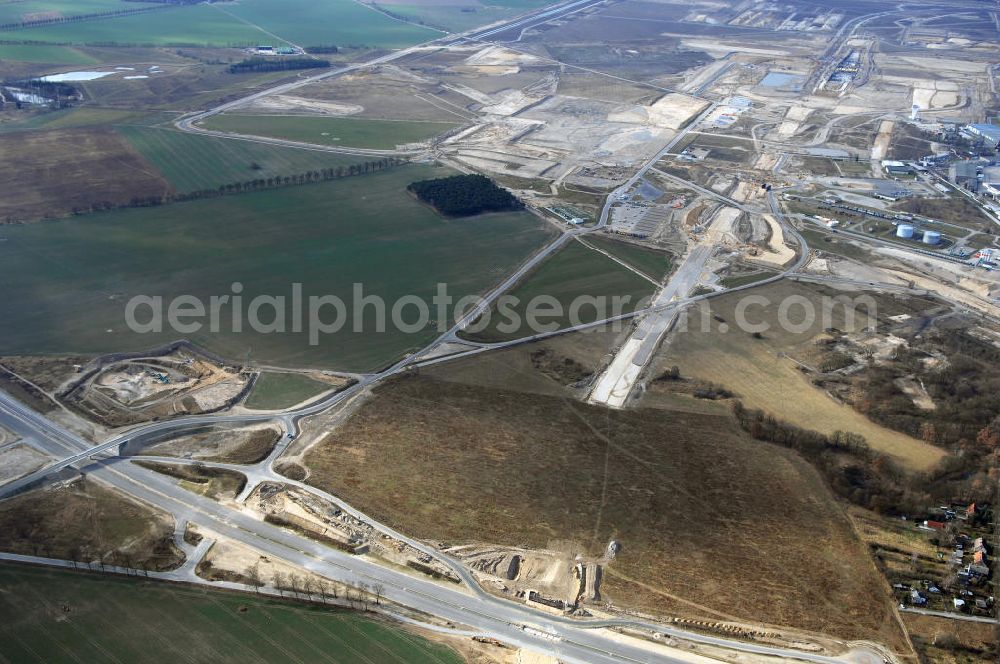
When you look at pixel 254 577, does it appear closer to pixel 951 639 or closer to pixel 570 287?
pixel 951 639

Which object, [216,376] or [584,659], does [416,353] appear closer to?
[216,376]

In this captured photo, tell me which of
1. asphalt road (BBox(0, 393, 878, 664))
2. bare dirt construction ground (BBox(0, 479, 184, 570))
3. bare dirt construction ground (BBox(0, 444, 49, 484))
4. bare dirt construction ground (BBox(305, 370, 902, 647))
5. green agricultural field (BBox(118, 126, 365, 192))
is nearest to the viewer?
asphalt road (BBox(0, 393, 878, 664))

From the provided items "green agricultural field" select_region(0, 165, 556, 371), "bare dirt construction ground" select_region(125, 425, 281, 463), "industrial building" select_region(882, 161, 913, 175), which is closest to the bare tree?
"bare dirt construction ground" select_region(125, 425, 281, 463)

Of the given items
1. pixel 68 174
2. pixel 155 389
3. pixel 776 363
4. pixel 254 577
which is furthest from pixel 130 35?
pixel 254 577

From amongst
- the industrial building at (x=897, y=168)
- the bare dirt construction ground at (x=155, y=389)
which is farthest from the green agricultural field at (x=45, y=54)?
the industrial building at (x=897, y=168)

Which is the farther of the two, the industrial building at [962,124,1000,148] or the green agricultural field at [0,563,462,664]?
the industrial building at [962,124,1000,148]

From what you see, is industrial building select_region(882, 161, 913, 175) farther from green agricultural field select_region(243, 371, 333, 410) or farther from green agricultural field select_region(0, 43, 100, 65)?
green agricultural field select_region(0, 43, 100, 65)

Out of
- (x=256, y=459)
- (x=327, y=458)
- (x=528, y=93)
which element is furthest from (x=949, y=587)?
(x=528, y=93)
